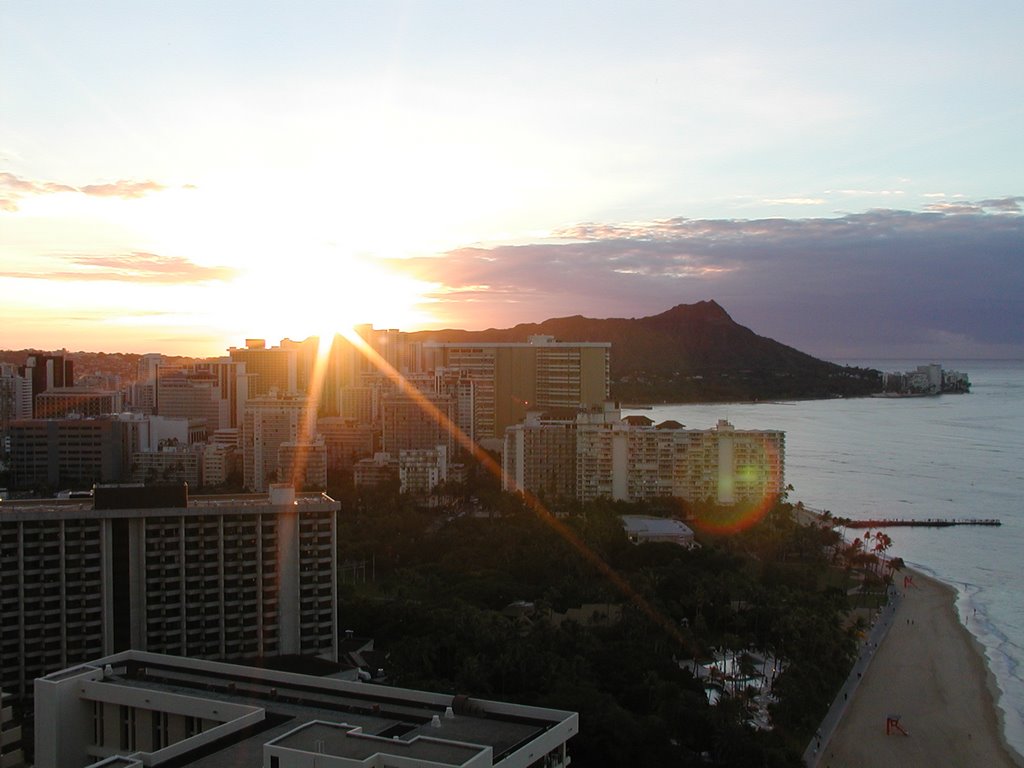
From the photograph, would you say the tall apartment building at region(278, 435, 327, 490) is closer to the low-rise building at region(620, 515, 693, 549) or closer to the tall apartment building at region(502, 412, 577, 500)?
the tall apartment building at region(502, 412, 577, 500)

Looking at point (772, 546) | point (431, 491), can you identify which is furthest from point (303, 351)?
point (772, 546)

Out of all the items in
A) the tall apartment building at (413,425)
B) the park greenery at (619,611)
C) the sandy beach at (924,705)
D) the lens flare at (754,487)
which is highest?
the tall apartment building at (413,425)

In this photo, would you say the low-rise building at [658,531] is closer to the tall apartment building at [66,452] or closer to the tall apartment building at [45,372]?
the tall apartment building at [66,452]

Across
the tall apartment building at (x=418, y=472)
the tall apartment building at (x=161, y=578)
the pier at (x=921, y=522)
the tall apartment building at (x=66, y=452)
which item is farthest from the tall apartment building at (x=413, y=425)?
the tall apartment building at (x=161, y=578)

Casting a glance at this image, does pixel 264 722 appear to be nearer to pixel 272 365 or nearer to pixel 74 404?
pixel 74 404

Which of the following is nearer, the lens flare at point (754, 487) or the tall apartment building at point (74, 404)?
the lens flare at point (754, 487)

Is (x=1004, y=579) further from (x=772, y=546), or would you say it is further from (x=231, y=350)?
(x=231, y=350)

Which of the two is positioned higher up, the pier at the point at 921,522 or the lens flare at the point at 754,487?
the lens flare at the point at 754,487
